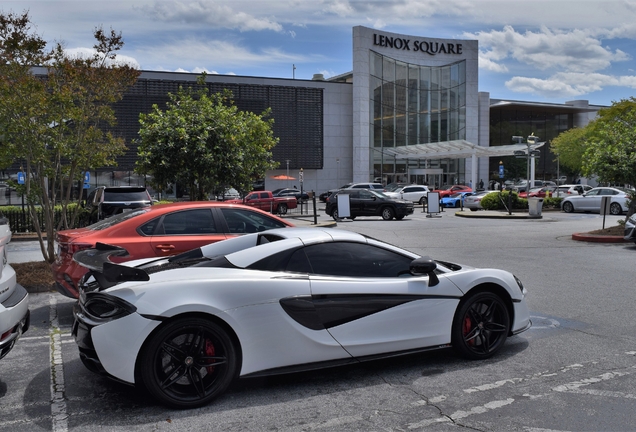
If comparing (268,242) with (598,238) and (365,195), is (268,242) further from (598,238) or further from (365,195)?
(365,195)

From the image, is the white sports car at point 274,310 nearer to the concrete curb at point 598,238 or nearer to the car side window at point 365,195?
the concrete curb at point 598,238

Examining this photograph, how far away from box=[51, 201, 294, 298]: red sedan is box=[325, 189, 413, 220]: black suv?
19.2m

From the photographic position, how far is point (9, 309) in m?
4.96

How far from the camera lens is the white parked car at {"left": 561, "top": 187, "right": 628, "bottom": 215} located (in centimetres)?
3031

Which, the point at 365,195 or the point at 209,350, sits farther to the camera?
the point at 365,195

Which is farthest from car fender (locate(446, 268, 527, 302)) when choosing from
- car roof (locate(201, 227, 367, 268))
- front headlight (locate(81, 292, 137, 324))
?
front headlight (locate(81, 292, 137, 324))

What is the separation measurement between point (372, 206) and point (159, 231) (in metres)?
20.7

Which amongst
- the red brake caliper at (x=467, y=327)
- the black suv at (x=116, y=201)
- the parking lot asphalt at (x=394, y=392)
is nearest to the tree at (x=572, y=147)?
the black suv at (x=116, y=201)

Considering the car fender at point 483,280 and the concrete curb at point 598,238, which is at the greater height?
the car fender at point 483,280

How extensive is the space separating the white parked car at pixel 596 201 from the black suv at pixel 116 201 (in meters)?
23.3

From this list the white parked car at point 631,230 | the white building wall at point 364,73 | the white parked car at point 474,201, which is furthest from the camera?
the white building wall at point 364,73

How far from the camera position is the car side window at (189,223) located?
8406mm

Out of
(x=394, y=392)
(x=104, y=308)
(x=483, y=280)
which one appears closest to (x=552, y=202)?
(x=483, y=280)

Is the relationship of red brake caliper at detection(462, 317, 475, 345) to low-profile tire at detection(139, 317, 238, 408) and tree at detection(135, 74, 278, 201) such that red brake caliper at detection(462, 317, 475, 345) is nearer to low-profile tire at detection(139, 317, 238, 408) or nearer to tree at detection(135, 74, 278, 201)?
low-profile tire at detection(139, 317, 238, 408)
